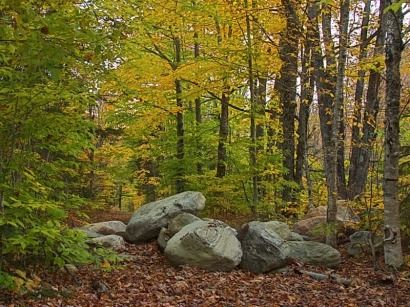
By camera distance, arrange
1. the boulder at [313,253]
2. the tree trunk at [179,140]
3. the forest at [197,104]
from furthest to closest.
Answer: the tree trunk at [179,140] → the boulder at [313,253] → the forest at [197,104]

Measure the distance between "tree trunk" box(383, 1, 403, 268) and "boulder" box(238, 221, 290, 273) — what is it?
1.95 m

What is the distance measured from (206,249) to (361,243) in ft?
11.8

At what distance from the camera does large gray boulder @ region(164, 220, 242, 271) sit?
7.97m

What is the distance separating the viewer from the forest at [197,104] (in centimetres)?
509

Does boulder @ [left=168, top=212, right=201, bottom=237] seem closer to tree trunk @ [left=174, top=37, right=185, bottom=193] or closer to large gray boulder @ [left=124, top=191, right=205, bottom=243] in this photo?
large gray boulder @ [left=124, top=191, right=205, bottom=243]

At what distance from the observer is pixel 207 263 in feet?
26.1

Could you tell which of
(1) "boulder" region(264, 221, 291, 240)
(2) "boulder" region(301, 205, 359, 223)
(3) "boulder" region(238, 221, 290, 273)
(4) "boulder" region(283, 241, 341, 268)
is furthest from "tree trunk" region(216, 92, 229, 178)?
(3) "boulder" region(238, 221, 290, 273)

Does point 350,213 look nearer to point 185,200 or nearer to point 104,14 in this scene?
point 185,200

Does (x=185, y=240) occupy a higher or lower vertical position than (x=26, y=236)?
lower

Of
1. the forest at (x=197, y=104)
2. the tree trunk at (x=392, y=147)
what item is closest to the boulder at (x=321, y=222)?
the forest at (x=197, y=104)

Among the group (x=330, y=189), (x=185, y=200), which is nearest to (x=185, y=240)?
(x=185, y=200)

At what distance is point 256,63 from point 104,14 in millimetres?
4741

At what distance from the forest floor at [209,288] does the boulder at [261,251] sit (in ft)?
0.60

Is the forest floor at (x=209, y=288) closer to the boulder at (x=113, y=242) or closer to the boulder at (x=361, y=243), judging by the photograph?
the boulder at (x=361, y=243)
